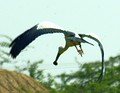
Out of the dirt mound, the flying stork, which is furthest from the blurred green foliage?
the flying stork

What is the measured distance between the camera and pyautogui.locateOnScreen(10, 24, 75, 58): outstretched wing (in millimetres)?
6566

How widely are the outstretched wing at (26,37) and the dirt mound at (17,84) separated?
1698cm

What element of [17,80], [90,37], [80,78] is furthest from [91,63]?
[90,37]

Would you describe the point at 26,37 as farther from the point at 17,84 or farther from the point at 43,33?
the point at 17,84

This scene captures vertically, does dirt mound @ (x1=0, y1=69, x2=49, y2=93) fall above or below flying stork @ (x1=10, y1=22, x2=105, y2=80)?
below

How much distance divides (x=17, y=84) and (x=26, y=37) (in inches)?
740

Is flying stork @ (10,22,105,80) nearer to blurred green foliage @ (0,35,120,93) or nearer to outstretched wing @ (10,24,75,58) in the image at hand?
outstretched wing @ (10,24,75,58)

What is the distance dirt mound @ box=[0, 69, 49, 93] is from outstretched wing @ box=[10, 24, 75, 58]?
55.7 ft

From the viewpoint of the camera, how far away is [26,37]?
22.1 feet

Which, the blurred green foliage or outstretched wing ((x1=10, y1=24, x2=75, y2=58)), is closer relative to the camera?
outstretched wing ((x1=10, y1=24, x2=75, y2=58))

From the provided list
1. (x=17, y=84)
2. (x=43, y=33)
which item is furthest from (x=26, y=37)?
(x=17, y=84)

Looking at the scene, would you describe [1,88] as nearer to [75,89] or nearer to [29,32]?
[75,89]

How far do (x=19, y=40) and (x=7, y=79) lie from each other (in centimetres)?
1844

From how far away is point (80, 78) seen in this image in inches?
1041
